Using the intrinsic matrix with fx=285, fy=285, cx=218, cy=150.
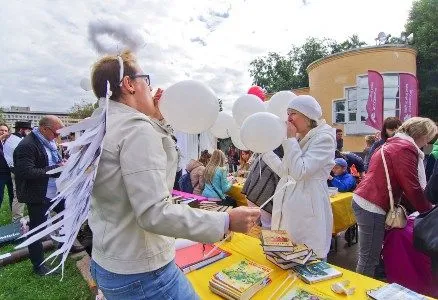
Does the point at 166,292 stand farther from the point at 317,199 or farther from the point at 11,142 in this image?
the point at 11,142

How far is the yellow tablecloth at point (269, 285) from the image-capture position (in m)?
1.52

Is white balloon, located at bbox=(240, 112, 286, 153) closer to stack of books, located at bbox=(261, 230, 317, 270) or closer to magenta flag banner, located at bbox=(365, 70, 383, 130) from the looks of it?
stack of books, located at bbox=(261, 230, 317, 270)

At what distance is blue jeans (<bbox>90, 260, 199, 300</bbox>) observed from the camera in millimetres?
1068

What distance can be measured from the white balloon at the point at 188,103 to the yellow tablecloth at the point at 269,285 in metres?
0.96

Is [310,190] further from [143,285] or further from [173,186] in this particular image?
[143,285]

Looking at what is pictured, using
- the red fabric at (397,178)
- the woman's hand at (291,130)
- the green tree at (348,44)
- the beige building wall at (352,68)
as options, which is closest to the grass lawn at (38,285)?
the woman's hand at (291,130)

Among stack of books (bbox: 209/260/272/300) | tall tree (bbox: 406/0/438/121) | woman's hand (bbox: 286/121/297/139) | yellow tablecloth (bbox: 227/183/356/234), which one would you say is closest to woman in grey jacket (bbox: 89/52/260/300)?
stack of books (bbox: 209/260/272/300)

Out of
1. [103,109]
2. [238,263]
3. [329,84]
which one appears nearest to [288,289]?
[238,263]

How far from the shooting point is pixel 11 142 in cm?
623

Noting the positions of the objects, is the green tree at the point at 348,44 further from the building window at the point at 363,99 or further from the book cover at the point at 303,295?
the book cover at the point at 303,295

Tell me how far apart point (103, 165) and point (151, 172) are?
0.67ft

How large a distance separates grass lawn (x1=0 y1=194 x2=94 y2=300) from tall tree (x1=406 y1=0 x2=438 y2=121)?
64.3ft

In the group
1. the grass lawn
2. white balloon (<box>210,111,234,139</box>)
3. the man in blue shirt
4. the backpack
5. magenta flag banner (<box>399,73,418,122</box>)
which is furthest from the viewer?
magenta flag banner (<box>399,73,418,122</box>)

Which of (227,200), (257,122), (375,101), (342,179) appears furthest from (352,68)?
(257,122)
